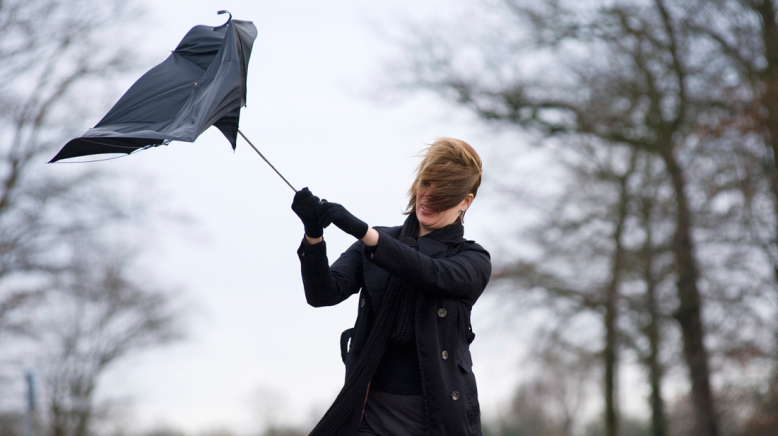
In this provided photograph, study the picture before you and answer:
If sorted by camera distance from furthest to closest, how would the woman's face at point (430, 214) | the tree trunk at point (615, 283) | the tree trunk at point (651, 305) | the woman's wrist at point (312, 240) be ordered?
the tree trunk at point (615, 283), the tree trunk at point (651, 305), the woman's face at point (430, 214), the woman's wrist at point (312, 240)

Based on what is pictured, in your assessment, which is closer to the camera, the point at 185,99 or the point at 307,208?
the point at 307,208

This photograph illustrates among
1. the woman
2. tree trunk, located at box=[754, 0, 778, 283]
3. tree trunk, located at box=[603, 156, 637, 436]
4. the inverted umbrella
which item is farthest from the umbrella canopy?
tree trunk, located at box=[603, 156, 637, 436]

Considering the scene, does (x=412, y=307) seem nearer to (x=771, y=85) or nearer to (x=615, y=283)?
(x=771, y=85)

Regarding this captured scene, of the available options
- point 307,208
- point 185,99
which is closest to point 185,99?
point 185,99

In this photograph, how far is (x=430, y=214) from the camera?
10.2 feet

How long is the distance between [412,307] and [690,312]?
12.6 metres

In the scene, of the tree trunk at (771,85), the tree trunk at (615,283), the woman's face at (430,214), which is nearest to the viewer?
the woman's face at (430,214)

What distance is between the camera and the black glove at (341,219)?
2688mm

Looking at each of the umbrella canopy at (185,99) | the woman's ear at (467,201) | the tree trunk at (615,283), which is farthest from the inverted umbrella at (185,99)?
the tree trunk at (615,283)

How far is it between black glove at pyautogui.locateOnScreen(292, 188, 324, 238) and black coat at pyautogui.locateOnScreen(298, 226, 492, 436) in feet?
0.32

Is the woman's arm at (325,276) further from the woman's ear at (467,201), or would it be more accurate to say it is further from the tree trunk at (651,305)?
the tree trunk at (651,305)

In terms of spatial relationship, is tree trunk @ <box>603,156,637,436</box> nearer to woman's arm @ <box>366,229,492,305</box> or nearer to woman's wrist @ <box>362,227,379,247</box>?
woman's arm @ <box>366,229,492,305</box>

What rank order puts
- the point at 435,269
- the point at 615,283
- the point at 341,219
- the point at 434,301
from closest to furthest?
the point at 341,219 < the point at 435,269 < the point at 434,301 < the point at 615,283

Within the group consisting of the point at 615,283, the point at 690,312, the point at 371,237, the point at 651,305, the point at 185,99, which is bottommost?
the point at 371,237
